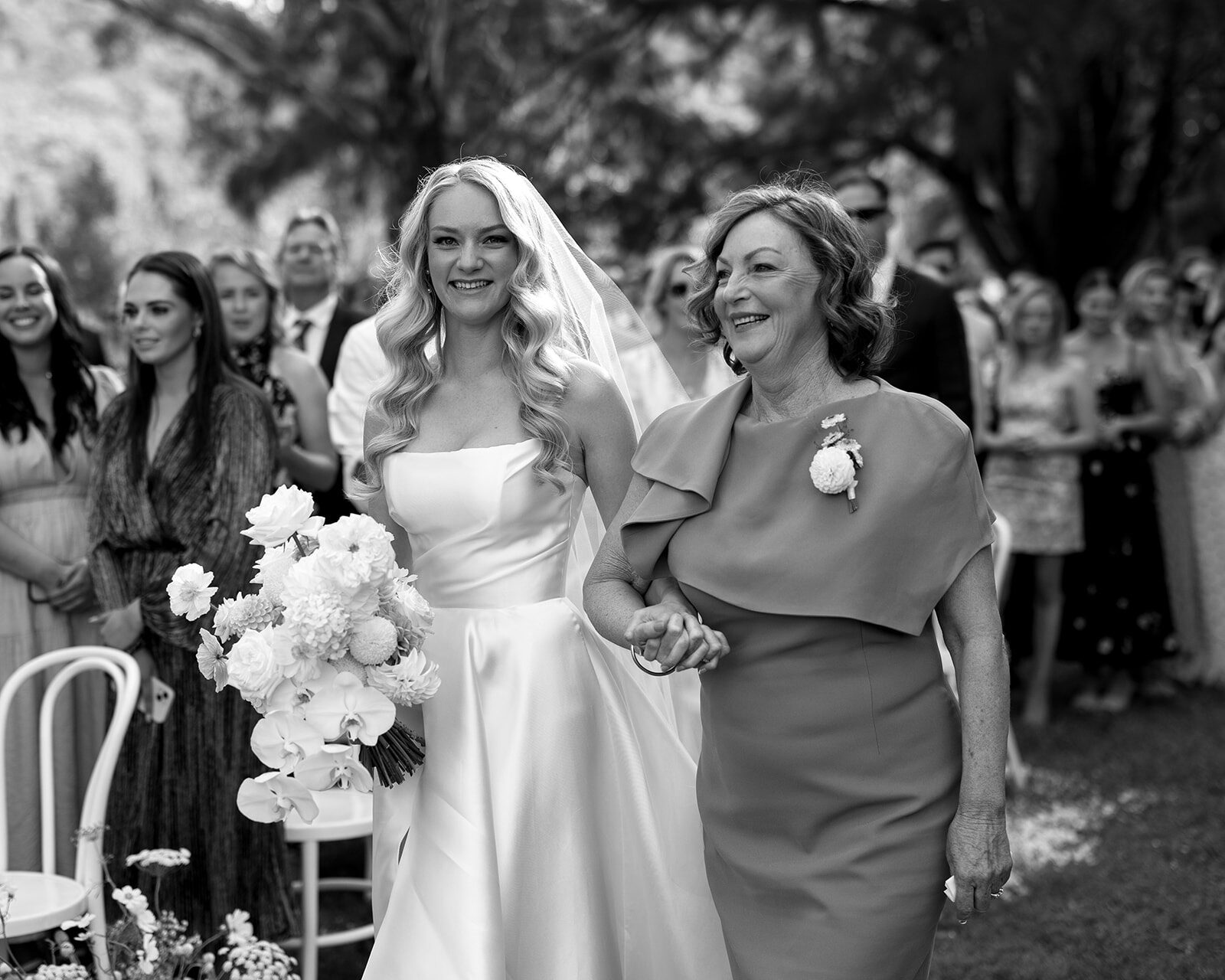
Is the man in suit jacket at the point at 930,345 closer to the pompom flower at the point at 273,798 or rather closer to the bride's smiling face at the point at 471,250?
the bride's smiling face at the point at 471,250

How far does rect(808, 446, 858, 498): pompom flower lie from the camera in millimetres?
2602

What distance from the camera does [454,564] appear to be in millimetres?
3330

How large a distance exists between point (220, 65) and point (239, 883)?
1030 cm

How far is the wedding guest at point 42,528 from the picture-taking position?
15.6 feet

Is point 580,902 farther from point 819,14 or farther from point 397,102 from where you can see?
point 819,14

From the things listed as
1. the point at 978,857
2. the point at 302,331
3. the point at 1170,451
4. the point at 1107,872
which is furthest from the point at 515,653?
the point at 1170,451

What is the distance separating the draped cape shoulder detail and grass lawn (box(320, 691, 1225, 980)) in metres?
2.29

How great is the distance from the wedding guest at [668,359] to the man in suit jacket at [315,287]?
4.69ft

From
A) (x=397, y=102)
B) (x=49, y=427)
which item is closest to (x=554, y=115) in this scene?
(x=397, y=102)

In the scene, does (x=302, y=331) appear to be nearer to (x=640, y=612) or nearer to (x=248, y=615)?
(x=248, y=615)

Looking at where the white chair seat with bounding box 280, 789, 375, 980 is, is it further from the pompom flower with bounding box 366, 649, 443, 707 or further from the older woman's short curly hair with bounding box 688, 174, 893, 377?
the older woman's short curly hair with bounding box 688, 174, 893, 377

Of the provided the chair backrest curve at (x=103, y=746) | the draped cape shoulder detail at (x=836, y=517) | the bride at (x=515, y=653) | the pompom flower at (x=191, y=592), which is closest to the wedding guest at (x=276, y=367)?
the chair backrest curve at (x=103, y=746)

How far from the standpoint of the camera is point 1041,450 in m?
7.62

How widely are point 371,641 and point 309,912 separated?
1842mm
